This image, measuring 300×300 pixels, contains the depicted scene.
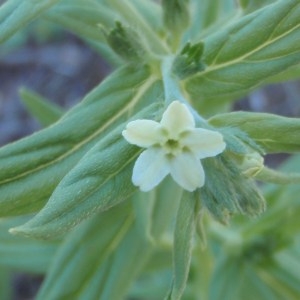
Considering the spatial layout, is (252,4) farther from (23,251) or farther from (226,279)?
(23,251)

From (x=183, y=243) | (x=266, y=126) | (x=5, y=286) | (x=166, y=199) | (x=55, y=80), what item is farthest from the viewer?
(x=55, y=80)

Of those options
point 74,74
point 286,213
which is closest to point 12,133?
point 74,74

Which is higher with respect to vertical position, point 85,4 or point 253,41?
point 85,4

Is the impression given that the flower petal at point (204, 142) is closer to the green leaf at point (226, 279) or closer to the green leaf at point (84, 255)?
the green leaf at point (84, 255)

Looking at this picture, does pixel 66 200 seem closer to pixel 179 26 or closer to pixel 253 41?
pixel 253 41

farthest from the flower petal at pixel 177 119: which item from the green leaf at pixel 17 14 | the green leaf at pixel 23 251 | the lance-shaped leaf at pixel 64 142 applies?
the green leaf at pixel 23 251

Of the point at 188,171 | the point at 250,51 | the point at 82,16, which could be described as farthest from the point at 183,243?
the point at 82,16

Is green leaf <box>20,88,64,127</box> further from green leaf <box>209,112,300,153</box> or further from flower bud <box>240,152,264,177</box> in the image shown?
flower bud <box>240,152,264,177</box>
